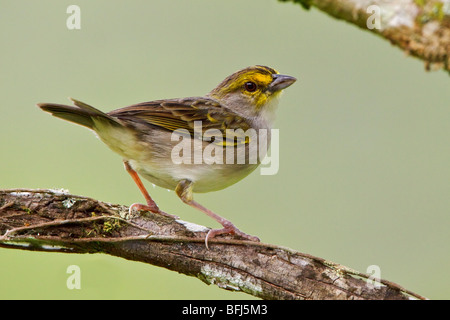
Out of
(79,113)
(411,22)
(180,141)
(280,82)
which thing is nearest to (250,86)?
(280,82)

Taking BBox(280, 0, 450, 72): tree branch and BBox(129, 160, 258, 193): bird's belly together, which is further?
BBox(129, 160, 258, 193): bird's belly

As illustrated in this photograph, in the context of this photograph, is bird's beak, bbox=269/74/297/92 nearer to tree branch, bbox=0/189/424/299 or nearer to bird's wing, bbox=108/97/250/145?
bird's wing, bbox=108/97/250/145

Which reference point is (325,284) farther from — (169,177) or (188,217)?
(188,217)

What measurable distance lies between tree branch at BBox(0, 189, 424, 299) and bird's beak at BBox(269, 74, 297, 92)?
1.54m

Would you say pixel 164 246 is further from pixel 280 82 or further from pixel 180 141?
pixel 280 82

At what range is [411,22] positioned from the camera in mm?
1944

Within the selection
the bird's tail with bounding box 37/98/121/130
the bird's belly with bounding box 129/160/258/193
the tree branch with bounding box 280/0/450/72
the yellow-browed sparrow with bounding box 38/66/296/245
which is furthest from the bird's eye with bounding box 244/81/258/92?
the tree branch with bounding box 280/0/450/72

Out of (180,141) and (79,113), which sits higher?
(79,113)

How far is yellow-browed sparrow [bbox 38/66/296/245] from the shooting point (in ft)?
12.4

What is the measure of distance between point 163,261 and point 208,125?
4.11 ft

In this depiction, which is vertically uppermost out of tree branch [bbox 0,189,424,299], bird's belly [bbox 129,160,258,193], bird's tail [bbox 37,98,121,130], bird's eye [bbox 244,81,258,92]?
bird's eye [bbox 244,81,258,92]

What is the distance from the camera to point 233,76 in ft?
14.6

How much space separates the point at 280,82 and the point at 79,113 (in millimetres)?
1640
